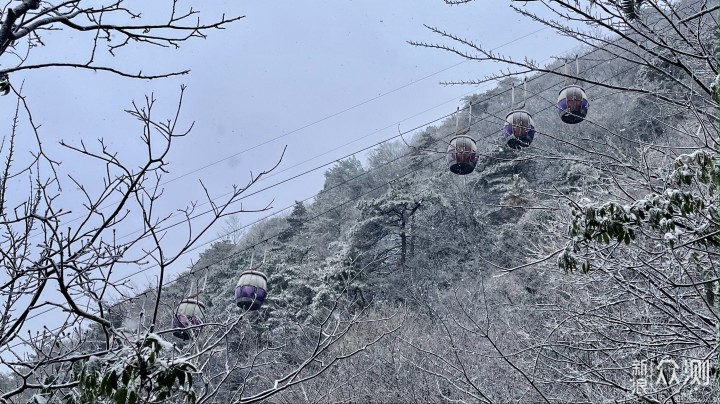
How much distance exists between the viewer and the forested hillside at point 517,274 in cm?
A: 333

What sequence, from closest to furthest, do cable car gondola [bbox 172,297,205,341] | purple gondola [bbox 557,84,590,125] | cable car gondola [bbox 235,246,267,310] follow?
1. cable car gondola [bbox 172,297,205,341]
2. purple gondola [bbox 557,84,590,125]
3. cable car gondola [bbox 235,246,267,310]

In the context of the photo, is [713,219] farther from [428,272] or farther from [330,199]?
[330,199]

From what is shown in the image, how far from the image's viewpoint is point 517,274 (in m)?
14.6

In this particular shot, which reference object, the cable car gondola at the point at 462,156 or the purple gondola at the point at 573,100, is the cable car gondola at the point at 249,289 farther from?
the purple gondola at the point at 573,100

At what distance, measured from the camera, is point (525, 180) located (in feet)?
61.2

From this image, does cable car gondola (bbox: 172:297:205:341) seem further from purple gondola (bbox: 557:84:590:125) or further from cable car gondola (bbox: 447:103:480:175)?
purple gondola (bbox: 557:84:590:125)

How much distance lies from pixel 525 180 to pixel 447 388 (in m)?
9.56

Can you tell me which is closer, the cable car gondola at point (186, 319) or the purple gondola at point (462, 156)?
the cable car gondola at point (186, 319)

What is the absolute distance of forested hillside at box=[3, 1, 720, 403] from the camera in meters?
3.33

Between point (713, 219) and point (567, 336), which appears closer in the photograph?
point (713, 219)

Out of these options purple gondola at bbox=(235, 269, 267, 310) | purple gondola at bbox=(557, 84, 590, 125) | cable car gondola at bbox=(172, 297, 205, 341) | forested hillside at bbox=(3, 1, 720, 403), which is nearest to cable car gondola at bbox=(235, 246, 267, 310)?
purple gondola at bbox=(235, 269, 267, 310)

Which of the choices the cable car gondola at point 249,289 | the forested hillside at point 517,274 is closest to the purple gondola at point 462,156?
the forested hillside at point 517,274

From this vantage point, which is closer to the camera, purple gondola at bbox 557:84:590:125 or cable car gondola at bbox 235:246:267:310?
purple gondola at bbox 557:84:590:125

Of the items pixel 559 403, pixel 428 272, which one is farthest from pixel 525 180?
pixel 559 403
